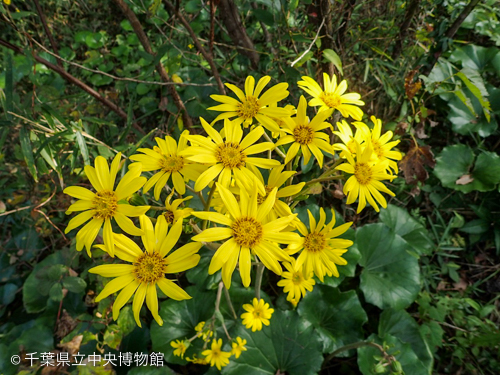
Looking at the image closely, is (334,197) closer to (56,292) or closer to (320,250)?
(320,250)

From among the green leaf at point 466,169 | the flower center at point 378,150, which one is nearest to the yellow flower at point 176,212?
the flower center at point 378,150

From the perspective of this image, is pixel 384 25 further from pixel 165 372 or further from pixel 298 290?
pixel 165 372

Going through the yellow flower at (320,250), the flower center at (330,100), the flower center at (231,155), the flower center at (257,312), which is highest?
the flower center at (330,100)

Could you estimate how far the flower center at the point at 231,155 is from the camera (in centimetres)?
95

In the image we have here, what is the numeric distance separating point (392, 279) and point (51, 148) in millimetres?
2070

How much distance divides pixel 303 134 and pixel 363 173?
24 cm

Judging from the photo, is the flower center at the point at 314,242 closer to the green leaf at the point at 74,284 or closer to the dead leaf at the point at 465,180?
the green leaf at the point at 74,284

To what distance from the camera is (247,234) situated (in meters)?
0.90

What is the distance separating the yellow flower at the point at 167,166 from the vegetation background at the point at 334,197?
42cm

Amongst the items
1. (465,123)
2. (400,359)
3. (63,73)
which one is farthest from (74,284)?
(465,123)

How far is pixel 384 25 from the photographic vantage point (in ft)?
7.14

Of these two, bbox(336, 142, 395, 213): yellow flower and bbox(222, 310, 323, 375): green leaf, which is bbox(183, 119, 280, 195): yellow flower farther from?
bbox(222, 310, 323, 375): green leaf

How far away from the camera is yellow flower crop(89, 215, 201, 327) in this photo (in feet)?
A: 2.97

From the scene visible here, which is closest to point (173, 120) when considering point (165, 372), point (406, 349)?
point (165, 372)
